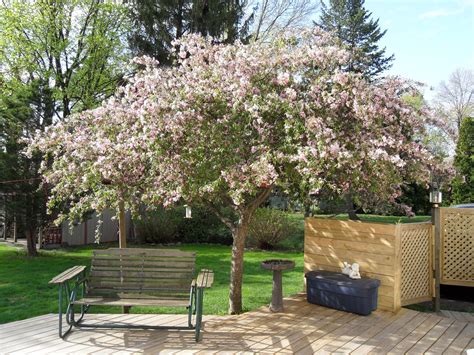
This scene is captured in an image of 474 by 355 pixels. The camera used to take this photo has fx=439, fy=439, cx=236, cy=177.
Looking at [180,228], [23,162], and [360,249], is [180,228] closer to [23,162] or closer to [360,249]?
[23,162]

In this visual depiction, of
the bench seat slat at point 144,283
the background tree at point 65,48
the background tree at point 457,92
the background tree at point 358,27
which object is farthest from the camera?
the background tree at point 457,92

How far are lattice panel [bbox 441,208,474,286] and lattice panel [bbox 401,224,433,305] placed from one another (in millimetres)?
316

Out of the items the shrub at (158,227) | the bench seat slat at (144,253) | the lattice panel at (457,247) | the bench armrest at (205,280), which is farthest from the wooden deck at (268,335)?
the shrub at (158,227)

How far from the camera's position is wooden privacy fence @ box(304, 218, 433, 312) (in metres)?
5.50

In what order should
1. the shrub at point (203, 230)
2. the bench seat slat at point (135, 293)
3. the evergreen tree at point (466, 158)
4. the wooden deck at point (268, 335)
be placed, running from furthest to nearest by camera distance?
the shrub at point (203, 230)
the evergreen tree at point (466, 158)
the bench seat slat at point (135, 293)
the wooden deck at point (268, 335)

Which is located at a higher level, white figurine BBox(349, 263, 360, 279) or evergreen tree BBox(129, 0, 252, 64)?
evergreen tree BBox(129, 0, 252, 64)

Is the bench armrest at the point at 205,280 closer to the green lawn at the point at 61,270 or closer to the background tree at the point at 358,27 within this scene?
the green lawn at the point at 61,270

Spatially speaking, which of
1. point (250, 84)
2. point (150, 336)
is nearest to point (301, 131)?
point (250, 84)

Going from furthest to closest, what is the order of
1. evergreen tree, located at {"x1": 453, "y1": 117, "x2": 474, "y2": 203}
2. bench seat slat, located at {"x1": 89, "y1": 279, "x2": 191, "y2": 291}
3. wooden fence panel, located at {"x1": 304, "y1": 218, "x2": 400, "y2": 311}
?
evergreen tree, located at {"x1": 453, "y1": 117, "x2": 474, "y2": 203}, wooden fence panel, located at {"x1": 304, "y1": 218, "x2": 400, "y2": 311}, bench seat slat, located at {"x1": 89, "y1": 279, "x2": 191, "y2": 291}

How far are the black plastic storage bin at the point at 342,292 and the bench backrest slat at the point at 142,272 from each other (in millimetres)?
1789

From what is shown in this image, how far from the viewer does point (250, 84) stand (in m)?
4.62

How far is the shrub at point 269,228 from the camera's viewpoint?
11.9 m

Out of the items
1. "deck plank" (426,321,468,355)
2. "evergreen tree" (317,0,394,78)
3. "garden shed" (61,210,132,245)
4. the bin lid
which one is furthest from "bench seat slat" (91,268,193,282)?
"evergreen tree" (317,0,394,78)

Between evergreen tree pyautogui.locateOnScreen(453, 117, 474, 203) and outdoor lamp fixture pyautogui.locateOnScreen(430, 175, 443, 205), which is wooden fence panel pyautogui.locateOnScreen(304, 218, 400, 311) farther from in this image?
evergreen tree pyautogui.locateOnScreen(453, 117, 474, 203)
